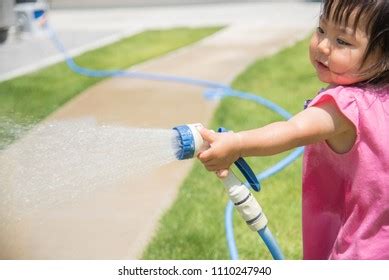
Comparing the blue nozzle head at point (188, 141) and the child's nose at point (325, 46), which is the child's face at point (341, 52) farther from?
the blue nozzle head at point (188, 141)

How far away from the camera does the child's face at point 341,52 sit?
132 cm

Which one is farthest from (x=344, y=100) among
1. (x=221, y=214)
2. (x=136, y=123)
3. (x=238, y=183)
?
(x=136, y=123)

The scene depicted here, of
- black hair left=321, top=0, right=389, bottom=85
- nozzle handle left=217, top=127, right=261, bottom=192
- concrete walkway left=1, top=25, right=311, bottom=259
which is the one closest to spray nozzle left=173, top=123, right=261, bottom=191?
nozzle handle left=217, top=127, right=261, bottom=192

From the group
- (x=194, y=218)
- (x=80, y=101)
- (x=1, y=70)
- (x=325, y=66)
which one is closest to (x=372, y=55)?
(x=325, y=66)

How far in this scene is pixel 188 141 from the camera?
48.6 inches

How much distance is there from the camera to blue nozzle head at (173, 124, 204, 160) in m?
1.24

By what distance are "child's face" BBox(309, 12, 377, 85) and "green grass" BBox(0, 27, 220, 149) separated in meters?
0.89

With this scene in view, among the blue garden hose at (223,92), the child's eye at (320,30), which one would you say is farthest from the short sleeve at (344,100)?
the blue garden hose at (223,92)

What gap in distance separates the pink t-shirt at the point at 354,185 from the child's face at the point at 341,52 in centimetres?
3

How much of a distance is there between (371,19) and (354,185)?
0.34 meters

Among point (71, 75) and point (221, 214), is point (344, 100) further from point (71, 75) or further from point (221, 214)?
point (71, 75)
